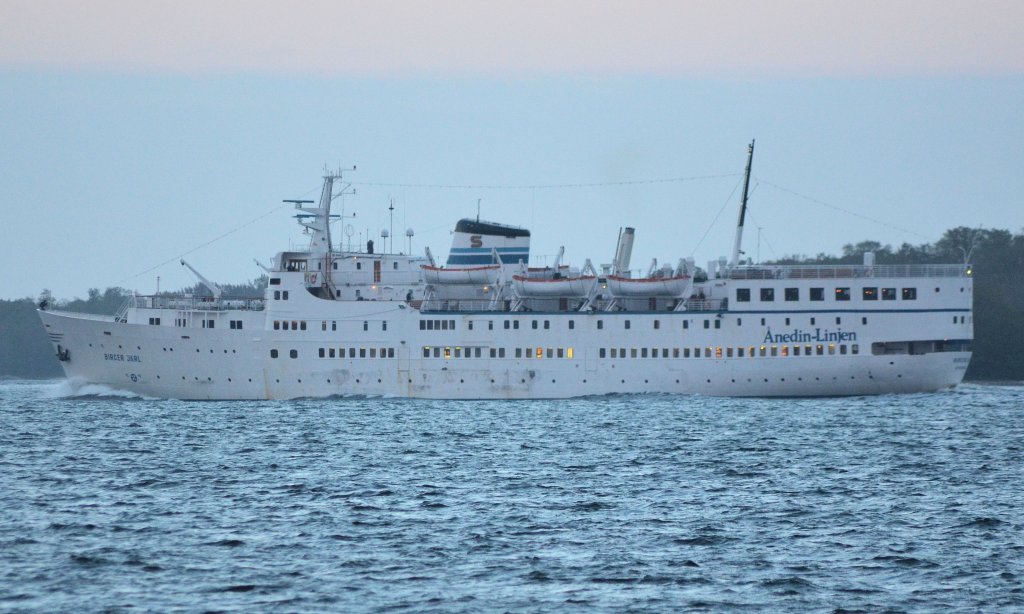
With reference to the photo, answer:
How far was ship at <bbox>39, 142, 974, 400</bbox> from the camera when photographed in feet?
193

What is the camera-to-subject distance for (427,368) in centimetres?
6122

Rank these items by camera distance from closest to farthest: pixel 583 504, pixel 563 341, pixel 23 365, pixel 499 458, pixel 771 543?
1. pixel 771 543
2. pixel 583 504
3. pixel 499 458
4. pixel 563 341
5. pixel 23 365

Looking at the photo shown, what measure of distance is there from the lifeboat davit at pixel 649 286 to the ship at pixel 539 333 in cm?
7

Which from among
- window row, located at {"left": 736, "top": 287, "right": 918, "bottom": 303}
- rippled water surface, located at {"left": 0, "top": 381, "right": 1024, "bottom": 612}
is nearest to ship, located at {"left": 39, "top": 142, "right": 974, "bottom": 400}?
window row, located at {"left": 736, "top": 287, "right": 918, "bottom": 303}

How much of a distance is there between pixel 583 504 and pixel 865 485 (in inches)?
292

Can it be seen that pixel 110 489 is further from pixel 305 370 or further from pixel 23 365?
pixel 23 365

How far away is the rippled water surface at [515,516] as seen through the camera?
20328 millimetres

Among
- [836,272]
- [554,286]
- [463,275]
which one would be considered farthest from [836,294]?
[463,275]

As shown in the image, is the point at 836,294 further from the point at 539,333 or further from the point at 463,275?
the point at 463,275

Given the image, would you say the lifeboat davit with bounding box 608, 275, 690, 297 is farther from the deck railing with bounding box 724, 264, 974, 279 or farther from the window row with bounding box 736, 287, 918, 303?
the window row with bounding box 736, 287, 918, 303

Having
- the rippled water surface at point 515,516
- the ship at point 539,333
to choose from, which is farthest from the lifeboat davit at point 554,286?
the rippled water surface at point 515,516

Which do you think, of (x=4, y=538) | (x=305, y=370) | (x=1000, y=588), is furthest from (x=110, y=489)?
(x=305, y=370)

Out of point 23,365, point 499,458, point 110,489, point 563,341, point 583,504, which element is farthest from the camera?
point 23,365

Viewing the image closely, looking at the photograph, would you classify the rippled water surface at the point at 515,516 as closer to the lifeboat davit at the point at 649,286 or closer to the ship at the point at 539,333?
the ship at the point at 539,333
